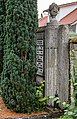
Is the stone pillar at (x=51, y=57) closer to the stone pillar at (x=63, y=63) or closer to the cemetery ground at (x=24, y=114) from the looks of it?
the stone pillar at (x=63, y=63)

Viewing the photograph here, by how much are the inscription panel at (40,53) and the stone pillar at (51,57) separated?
0.16m

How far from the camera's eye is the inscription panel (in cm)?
518

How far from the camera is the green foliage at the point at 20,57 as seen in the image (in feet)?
15.3

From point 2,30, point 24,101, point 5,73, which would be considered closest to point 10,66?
point 5,73

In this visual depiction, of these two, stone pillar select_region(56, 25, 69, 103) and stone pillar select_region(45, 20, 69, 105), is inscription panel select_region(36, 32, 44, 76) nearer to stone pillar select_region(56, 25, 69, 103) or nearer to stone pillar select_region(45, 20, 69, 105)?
stone pillar select_region(45, 20, 69, 105)

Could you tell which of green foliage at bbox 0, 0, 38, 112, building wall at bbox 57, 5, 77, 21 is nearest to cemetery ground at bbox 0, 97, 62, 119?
green foliage at bbox 0, 0, 38, 112

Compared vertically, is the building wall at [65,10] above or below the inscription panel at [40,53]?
above

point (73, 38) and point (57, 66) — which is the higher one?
point (73, 38)

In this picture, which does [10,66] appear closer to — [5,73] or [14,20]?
[5,73]

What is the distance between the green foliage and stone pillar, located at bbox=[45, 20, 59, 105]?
304 millimetres

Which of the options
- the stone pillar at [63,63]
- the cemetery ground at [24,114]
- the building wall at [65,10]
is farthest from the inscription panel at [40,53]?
the building wall at [65,10]

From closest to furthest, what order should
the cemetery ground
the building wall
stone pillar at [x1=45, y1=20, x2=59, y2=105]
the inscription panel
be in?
the cemetery ground
stone pillar at [x1=45, y1=20, x2=59, y2=105]
the inscription panel
the building wall

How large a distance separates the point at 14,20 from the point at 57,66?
121cm

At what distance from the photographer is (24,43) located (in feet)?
15.2
